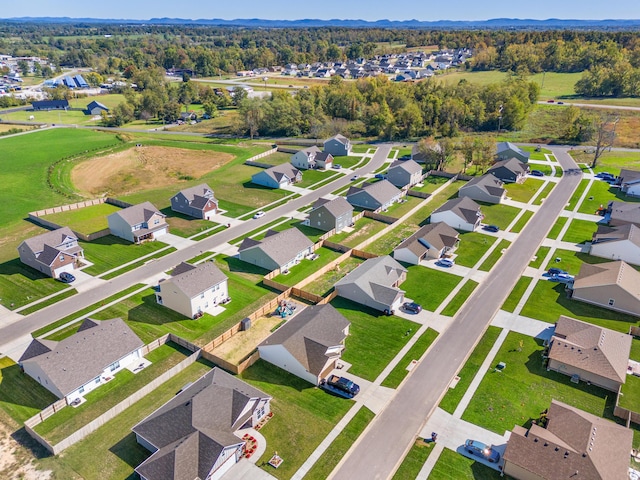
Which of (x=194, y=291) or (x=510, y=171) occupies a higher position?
(x=510, y=171)

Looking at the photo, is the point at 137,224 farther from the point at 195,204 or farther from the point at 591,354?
the point at 591,354

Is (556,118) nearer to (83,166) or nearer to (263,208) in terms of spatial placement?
(263,208)

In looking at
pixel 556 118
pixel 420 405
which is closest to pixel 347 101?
pixel 556 118

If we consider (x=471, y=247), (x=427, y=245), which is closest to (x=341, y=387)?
(x=427, y=245)

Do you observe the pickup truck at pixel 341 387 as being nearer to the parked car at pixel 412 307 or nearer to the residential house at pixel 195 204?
the parked car at pixel 412 307

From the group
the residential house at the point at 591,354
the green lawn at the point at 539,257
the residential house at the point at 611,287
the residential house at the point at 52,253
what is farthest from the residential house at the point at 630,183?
the residential house at the point at 52,253
